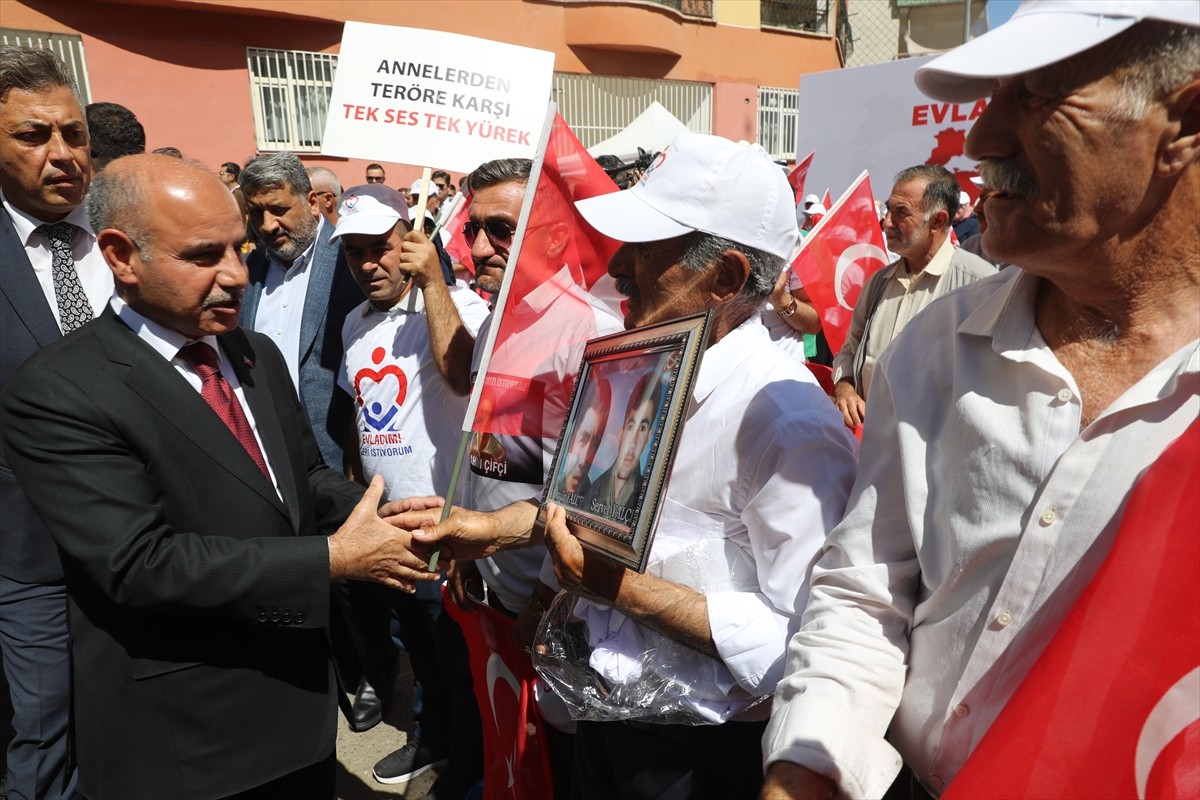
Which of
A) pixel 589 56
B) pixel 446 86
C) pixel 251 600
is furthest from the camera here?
pixel 589 56

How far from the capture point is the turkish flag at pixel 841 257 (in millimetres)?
4863

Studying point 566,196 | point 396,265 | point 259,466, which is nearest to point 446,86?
point 396,265

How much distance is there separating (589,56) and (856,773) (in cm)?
1965

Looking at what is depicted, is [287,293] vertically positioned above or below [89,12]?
below

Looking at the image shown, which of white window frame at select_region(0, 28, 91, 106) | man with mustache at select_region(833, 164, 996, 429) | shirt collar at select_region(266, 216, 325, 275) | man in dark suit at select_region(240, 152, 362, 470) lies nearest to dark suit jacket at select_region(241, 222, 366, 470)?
man in dark suit at select_region(240, 152, 362, 470)

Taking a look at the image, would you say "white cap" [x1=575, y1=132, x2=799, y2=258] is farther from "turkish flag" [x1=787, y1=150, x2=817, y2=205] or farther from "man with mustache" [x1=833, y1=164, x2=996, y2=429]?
"turkish flag" [x1=787, y1=150, x2=817, y2=205]

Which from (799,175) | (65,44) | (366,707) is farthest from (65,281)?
(65,44)

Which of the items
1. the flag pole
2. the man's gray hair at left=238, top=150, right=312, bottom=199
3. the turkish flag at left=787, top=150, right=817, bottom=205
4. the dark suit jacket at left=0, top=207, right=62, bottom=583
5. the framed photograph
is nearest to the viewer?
the framed photograph

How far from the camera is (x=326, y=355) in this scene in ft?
12.8

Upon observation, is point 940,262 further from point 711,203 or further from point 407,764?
point 407,764

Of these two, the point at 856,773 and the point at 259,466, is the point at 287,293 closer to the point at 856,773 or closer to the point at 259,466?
the point at 259,466

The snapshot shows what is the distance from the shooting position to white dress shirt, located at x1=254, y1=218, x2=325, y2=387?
413cm

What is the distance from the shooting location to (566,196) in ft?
7.61

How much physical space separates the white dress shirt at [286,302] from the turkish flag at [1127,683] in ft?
11.8
